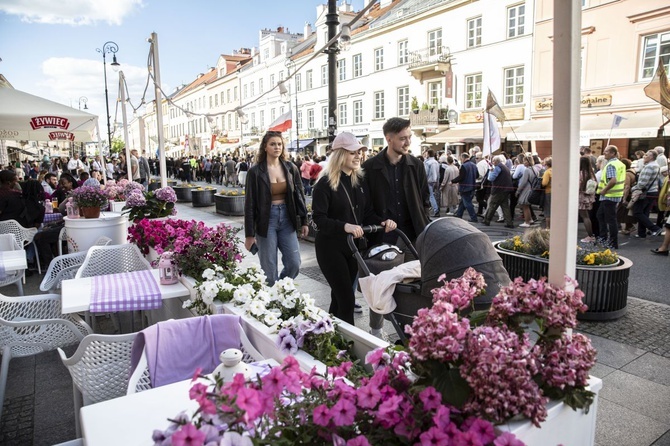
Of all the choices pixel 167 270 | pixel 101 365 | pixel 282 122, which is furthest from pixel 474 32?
pixel 101 365

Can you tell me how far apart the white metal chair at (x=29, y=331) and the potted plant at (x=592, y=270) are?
177 inches

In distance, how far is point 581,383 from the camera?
155 centimetres

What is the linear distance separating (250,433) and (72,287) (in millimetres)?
2996

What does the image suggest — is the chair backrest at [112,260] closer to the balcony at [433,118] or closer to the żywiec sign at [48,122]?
the żywiec sign at [48,122]

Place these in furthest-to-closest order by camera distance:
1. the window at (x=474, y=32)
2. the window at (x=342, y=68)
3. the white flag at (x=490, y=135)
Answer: the window at (x=342, y=68) < the window at (x=474, y=32) < the white flag at (x=490, y=135)

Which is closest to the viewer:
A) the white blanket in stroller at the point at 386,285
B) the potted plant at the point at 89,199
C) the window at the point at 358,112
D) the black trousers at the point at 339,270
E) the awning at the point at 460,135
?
the white blanket in stroller at the point at 386,285

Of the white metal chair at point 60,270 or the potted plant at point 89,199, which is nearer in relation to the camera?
the white metal chair at point 60,270

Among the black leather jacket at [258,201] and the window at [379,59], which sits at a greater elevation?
the window at [379,59]

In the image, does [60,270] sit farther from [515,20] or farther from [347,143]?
[515,20]

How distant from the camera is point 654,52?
1919 cm

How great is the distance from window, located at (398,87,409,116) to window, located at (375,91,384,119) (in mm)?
1826

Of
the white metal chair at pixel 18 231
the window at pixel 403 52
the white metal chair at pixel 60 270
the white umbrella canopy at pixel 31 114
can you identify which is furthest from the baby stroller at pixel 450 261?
the window at pixel 403 52

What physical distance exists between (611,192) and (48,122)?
1017 centimetres

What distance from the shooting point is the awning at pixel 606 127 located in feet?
60.9
